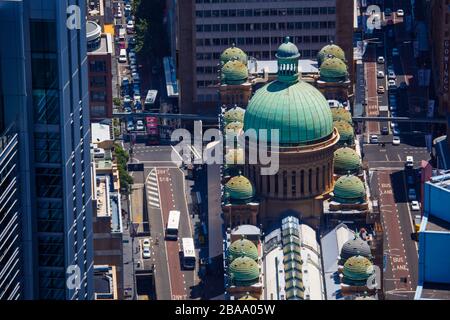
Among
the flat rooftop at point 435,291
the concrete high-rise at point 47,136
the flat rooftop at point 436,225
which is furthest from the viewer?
the flat rooftop at point 436,225

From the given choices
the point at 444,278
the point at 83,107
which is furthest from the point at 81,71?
the point at 444,278

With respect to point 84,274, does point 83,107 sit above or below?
above

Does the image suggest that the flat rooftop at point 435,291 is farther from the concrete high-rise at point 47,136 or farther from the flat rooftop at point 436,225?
the concrete high-rise at point 47,136

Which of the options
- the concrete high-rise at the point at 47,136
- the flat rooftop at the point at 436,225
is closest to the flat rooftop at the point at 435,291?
the flat rooftop at the point at 436,225

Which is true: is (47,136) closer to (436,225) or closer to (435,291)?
(436,225)
